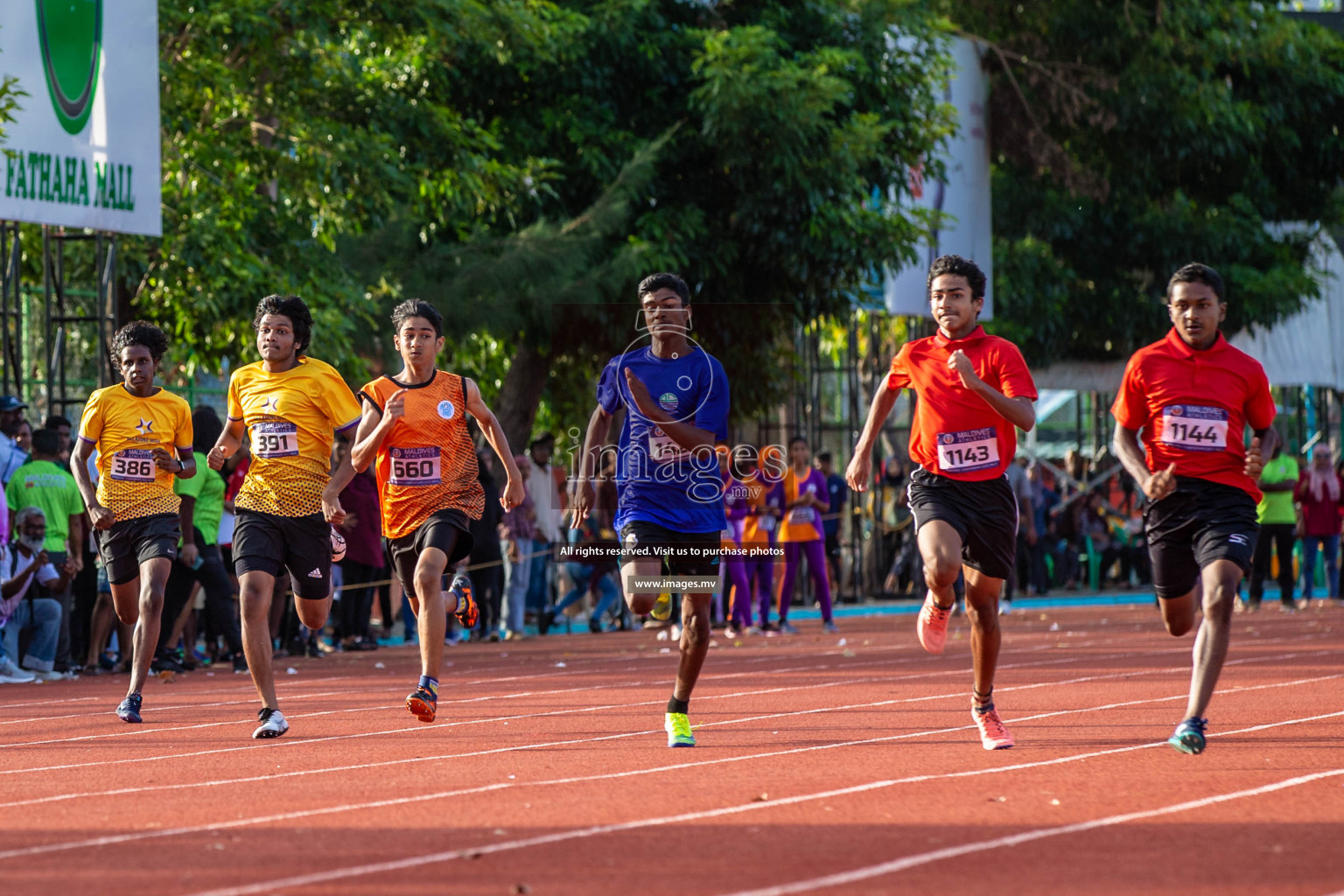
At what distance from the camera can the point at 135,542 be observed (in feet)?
36.0

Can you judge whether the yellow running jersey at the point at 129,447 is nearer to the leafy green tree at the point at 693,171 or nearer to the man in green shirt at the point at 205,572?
the man in green shirt at the point at 205,572

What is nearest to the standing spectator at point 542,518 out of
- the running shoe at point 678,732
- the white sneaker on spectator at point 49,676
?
the white sneaker on spectator at point 49,676

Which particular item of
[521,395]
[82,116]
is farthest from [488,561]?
[82,116]

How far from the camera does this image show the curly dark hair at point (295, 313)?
9.58 metres

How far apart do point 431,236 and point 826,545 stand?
6.58m

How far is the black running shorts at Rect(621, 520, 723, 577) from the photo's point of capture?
27.8ft

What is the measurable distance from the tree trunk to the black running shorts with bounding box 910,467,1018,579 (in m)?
15.0

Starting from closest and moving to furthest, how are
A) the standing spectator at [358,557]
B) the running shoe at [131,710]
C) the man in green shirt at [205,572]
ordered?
the running shoe at [131,710], the man in green shirt at [205,572], the standing spectator at [358,557]

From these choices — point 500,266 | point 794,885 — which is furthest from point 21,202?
point 794,885

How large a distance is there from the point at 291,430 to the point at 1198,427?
4.27m

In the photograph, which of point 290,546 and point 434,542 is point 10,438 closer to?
point 290,546

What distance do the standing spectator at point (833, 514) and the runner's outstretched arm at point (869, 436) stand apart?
1310cm

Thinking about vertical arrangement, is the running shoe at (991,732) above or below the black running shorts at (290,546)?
below

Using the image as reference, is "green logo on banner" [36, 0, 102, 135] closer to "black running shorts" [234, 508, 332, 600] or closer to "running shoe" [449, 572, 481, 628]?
"black running shorts" [234, 508, 332, 600]
